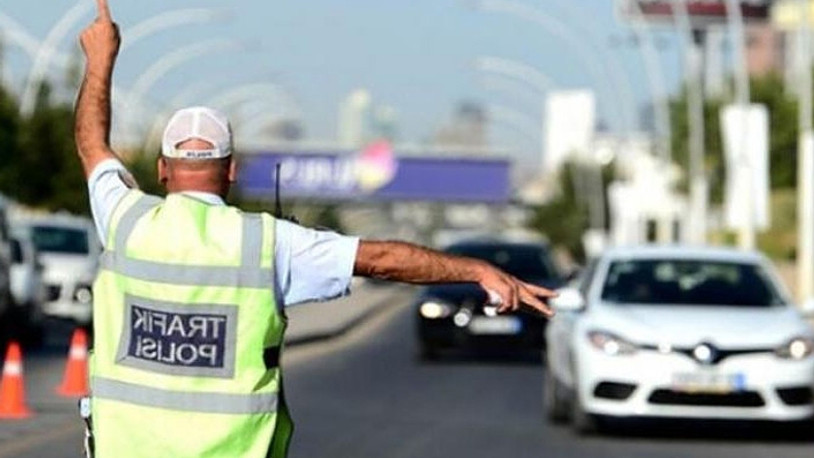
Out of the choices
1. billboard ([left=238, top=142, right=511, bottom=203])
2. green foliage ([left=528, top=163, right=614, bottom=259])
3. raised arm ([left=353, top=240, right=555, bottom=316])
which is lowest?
green foliage ([left=528, top=163, right=614, bottom=259])

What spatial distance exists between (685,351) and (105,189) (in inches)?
520

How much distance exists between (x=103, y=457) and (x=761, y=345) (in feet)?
45.4

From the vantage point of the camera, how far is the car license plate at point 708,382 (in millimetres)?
19156

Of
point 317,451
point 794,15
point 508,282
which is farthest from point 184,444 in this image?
point 794,15

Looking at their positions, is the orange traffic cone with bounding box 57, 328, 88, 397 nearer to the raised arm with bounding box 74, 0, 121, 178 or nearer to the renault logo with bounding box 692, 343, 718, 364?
the renault logo with bounding box 692, 343, 718, 364

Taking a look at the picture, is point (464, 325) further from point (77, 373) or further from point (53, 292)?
point (77, 373)

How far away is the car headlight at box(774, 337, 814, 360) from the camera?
1953 centimetres

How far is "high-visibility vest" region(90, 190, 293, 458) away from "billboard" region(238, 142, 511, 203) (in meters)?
100

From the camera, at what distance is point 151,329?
5945mm

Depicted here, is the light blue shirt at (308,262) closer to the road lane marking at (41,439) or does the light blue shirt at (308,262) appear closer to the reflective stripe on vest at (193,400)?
the reflective stripe on vest at (193,400)

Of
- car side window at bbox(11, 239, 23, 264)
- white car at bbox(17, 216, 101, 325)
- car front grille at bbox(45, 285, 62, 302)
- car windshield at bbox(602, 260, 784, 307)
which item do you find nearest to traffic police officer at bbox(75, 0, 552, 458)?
car windshield at bbox(602, 260, 784, 307)

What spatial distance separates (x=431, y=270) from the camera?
6.17m

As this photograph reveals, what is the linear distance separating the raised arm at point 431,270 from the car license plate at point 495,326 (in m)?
26.1

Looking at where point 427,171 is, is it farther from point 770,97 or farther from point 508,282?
point 508,282
